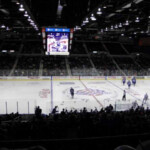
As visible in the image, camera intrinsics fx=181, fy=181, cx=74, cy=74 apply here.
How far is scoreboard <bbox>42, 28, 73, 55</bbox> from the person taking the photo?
14531 millimetres

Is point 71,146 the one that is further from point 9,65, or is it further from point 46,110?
point 9,65

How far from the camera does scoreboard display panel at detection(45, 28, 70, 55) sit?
47.7ft

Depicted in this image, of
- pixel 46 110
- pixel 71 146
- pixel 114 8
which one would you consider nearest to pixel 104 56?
pixel 114 8

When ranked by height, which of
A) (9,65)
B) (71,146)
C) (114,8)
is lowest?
(71,146)

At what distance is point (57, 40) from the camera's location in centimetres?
1480

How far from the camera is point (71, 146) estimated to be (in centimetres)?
255

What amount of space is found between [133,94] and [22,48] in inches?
1028

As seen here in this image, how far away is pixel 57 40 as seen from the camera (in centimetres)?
1480

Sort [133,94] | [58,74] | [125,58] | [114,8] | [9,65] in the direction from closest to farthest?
[114,8] < [133,94] < [58,74] < [9,65] < [125,58]

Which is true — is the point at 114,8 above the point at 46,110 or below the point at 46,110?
above

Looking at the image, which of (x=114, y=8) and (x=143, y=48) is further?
(x=143, y=48)

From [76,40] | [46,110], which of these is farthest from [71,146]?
[76,40]

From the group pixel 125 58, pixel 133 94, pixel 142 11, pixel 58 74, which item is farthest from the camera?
pixel 125 58

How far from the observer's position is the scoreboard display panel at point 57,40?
1454cm
